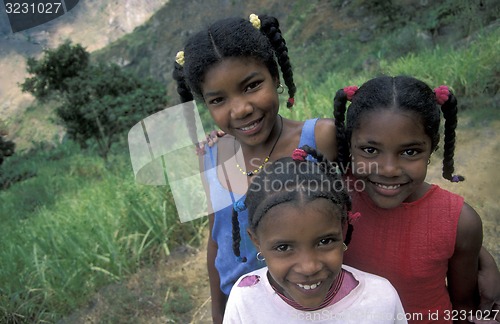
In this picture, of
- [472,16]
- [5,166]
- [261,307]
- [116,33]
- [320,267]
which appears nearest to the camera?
[320,267]

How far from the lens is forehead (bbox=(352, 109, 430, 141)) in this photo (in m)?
1.33

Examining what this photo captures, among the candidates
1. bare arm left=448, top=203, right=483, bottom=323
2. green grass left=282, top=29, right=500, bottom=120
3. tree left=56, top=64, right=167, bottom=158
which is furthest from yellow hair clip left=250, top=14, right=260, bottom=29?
tree left=56, top=64, right=167, bottom=158

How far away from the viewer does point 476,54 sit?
4.98 meters

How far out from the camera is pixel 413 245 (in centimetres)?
140

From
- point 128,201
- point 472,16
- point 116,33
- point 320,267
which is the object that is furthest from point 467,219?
point 116,33

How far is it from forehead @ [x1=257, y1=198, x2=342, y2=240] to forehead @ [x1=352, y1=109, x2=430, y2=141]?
286 millimetres

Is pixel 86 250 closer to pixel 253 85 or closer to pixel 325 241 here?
pixel 253 85

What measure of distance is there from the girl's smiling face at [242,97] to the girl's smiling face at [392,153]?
30 cm

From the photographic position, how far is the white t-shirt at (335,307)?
1.25 meters

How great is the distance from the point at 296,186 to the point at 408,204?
416 mm

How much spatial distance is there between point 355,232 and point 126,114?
1034cm

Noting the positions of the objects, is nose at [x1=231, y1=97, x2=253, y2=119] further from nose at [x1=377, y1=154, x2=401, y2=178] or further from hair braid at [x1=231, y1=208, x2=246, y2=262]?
nose at [x1=377, y1=154, x2=401, y2=178]

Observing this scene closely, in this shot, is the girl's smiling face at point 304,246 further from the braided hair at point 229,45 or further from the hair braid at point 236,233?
the braided hair at point 229,45

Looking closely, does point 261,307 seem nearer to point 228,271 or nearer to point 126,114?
point 228,271
